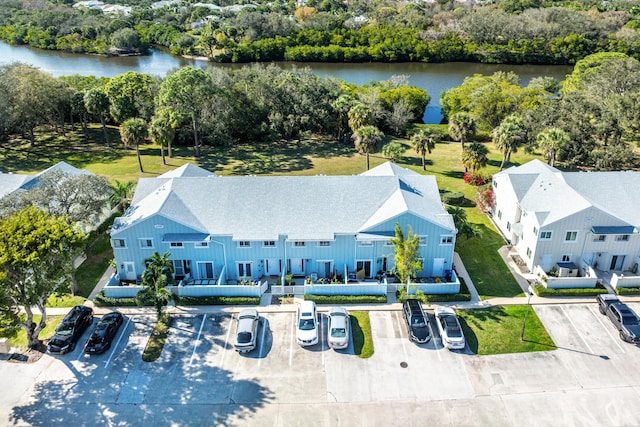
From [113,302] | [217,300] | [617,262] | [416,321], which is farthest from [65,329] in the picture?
[617,262]

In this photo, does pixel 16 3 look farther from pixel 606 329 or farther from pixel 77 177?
pixel 606 329

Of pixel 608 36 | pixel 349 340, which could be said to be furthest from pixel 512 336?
pixel 608 36

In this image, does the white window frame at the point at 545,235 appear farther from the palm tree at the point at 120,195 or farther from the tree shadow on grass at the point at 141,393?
the palm tree at the point at 120,195

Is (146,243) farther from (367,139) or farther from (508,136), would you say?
(508,136)

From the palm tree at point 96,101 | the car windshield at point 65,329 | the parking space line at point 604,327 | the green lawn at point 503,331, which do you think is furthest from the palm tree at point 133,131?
the parking space line at point 604,327

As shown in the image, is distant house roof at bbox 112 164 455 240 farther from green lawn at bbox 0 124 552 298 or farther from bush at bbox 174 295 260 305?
green lawn at bbox 0 124 552 298

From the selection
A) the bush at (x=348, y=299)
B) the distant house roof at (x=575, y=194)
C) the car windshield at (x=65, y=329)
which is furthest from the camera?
the distant house roof at (x=575, y=194)

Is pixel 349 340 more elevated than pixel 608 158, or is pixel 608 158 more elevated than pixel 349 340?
pixel 608 158
